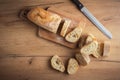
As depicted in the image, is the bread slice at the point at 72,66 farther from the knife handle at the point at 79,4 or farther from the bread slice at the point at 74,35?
the knife handle at the point at 79,4

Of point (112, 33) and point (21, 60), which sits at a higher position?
point (112, 33)

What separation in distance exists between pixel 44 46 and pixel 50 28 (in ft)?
0.35

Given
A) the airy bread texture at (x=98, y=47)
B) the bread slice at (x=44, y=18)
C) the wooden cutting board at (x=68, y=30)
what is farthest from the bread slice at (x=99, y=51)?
the bread slice at (x=44, y=18)

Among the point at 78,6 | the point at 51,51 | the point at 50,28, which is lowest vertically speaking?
the point at 51,51

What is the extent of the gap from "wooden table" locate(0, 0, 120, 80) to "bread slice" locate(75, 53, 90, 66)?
0.04 m

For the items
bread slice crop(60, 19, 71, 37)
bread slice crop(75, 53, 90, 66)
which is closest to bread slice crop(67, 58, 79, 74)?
bread slice crop(75, 53, 90, 66)

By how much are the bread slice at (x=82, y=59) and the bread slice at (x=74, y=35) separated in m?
0.07

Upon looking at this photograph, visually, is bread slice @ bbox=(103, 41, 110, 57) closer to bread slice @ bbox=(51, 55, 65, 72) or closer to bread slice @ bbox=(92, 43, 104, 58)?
bread slice @ bbox=(92, 43, 104, 58)

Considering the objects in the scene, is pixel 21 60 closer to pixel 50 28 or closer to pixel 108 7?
pixel 50 28

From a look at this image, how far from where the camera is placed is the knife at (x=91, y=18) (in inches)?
46.4

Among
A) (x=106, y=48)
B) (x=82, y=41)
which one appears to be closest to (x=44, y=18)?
(x=82, y=41)

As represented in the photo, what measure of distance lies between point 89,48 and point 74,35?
0.09 m

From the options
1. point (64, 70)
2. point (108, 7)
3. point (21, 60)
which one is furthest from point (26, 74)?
point (108, 7)

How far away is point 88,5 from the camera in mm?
1204
